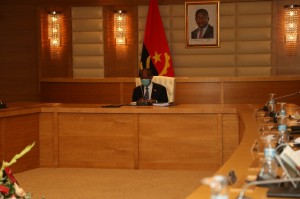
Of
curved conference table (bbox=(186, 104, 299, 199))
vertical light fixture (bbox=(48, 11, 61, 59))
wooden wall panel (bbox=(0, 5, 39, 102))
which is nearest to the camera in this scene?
curved conference table (bbox=(186, 104, 299, 199))

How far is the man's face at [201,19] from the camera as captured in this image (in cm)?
916

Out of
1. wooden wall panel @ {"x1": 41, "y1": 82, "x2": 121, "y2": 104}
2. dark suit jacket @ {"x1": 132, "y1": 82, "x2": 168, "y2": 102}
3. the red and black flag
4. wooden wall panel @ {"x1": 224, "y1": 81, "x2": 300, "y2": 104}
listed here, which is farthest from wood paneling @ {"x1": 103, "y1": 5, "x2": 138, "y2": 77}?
dark suit jacket @ {"x1": 132, "y1": 82, "x2": 168, "y2": 102}

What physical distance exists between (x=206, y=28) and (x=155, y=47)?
0.88m

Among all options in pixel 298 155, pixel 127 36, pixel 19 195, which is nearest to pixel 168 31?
pixel 127 36

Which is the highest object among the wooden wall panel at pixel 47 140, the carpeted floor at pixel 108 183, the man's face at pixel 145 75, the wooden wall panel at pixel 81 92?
the man's face at pixel 145 75

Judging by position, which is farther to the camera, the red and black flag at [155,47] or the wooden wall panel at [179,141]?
the red and black flag at [155,47]

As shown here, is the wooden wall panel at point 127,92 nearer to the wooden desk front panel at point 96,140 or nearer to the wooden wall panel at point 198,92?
the wooden wall panel at point 198,92

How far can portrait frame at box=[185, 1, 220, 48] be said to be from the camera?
9148mm

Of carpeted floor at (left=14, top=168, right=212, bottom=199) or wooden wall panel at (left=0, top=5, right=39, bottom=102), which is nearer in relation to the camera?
carpeted floor at (left=14, top=168, right=212, bottom=199)

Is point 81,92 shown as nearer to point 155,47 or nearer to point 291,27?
point 155,47

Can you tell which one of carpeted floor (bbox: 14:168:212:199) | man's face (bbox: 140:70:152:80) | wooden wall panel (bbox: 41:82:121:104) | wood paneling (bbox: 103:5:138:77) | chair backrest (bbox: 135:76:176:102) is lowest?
carpeted floor (bbox: 14:168:212:199)

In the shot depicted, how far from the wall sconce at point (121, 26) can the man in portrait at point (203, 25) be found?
1.21 meters

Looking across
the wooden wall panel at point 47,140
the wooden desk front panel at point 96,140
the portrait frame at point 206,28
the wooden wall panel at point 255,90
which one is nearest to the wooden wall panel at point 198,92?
the wooden wall panel at point 255,90

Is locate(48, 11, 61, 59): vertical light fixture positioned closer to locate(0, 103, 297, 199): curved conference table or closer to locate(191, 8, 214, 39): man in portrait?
locate(191, 8, 214, 39): man in portrait
